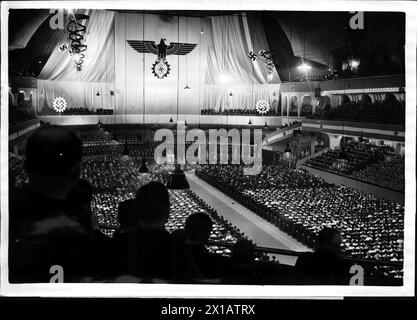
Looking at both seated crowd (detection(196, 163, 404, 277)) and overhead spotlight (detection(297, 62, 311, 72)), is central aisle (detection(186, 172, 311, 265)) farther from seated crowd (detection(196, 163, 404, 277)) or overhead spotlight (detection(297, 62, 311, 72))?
overhead spotlight (detection(297, 62, 311, 72))

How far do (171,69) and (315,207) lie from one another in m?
2.04

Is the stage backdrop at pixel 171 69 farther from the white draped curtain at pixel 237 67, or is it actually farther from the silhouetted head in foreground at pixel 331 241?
the silhouetted head in foreground at pixel 331 241

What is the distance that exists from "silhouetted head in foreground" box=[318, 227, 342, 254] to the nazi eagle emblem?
224 centimetres

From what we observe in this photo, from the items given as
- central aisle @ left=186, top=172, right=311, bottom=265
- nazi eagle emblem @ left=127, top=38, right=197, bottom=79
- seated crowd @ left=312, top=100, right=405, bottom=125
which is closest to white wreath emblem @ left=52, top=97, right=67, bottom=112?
nazi eagle emblem @ left=127, top=38, right=197, bottom=79

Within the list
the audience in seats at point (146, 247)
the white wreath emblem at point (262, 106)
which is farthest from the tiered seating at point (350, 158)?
the audience in seats at point (146, 247)

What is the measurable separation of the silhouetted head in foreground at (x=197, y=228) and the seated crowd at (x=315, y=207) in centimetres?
50


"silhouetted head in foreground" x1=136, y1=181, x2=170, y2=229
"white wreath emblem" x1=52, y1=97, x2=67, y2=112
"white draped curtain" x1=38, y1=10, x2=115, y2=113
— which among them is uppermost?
"white draped curtain" x1=38, y1=10, x2=115, y2=113

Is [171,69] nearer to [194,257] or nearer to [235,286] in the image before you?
[194,257]

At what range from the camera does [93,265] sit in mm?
4094

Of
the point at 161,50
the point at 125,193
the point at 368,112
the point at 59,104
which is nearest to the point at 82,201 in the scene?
the point at 125,193

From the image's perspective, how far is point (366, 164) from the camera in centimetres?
550

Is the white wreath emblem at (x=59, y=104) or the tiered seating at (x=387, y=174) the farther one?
the white wreath emblem at (x=59, y=104)

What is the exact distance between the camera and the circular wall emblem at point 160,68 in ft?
15.6

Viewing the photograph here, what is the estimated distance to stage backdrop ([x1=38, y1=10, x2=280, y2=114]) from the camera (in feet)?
14.7
